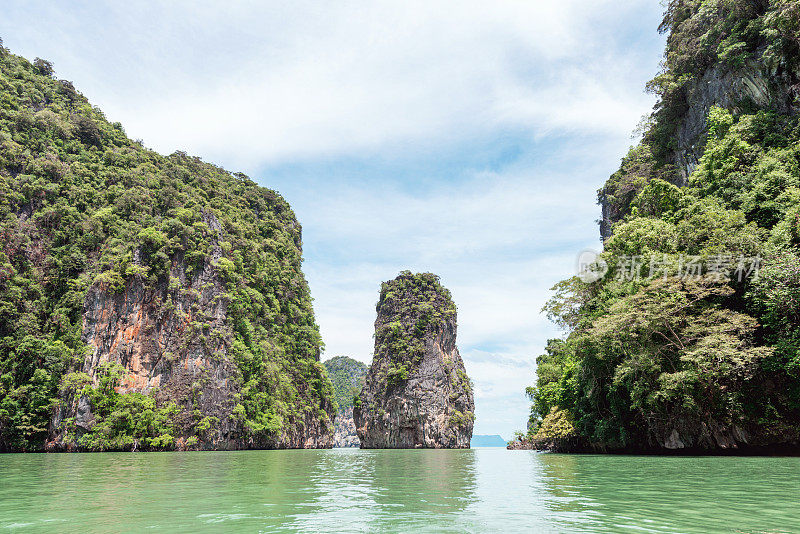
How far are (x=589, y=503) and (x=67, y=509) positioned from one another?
7879 mm

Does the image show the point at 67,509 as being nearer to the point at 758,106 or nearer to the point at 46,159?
the point at 758,106

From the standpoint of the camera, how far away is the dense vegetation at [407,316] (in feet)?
227

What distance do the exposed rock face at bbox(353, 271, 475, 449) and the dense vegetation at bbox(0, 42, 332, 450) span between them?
398 inches

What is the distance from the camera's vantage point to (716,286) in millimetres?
18062

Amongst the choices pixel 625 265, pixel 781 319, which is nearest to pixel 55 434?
pixel 625 265

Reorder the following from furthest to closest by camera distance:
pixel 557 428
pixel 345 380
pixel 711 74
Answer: pixel 345 380 → pixel 557 428 → pixel 711 74

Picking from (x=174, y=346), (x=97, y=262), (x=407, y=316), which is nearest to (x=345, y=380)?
(x=407, y=316)

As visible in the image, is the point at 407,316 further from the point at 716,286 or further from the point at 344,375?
the point at 344,375

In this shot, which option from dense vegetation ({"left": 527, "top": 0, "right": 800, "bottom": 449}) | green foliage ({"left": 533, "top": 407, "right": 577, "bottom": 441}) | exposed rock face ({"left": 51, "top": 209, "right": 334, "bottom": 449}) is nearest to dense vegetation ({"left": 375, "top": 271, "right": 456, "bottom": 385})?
exposed rock face ({"left": 51, "top": 209, "right": 334, "bottom": 449})

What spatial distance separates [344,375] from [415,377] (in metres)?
69.5

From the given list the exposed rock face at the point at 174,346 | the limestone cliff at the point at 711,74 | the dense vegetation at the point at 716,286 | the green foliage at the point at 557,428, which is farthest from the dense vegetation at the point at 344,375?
the dense vegetation at the point at 716,286

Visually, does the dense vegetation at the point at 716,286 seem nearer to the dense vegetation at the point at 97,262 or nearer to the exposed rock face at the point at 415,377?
the dense vegetation at the point at 97,262

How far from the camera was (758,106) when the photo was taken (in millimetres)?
22047

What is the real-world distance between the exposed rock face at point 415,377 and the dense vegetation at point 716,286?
40.6 meters
